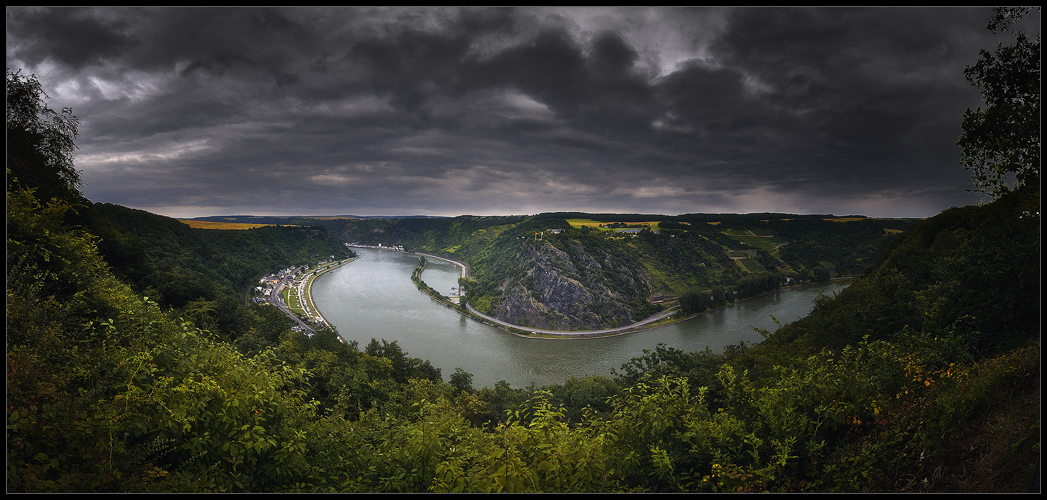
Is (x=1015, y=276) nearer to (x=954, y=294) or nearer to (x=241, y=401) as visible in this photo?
(x=954, y=294)

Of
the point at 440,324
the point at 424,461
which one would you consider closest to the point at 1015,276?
the point at 424,461

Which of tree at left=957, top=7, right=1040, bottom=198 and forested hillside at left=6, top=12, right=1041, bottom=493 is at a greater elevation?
tree at left=957, top=7, right=1040, bottom=198

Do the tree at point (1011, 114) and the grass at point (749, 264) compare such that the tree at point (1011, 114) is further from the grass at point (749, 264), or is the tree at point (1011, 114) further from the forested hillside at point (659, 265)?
the grass at point (749, 264)

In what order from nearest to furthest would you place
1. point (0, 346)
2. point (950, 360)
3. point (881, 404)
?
point (0, 346) → point (881, 404) → point (950, 360)

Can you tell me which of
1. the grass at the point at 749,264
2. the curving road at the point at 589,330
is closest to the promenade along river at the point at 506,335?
the curving road at the point at 589,330

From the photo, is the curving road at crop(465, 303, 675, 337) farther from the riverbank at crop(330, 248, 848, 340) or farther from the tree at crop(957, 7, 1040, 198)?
the tree at crop(957, 7, 1040, 198)

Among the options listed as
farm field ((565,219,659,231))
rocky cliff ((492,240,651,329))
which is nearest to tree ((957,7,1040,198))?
rocky cliff ((492,240,651,329))
